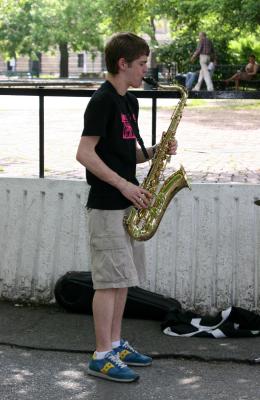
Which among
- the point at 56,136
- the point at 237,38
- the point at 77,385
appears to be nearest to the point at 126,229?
the point at 77,385

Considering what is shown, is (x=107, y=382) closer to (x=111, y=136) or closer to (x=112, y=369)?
(x=112, y=369)

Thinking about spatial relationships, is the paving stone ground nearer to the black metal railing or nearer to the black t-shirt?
the black metal railing

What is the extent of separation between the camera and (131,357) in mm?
4980

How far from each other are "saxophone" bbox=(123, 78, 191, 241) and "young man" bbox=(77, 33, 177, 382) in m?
0.07

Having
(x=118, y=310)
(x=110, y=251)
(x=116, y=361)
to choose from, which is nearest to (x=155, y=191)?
(x=110, y=251)

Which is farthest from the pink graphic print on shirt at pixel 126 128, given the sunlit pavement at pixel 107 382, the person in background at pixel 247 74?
the person in background at pixel 247 74

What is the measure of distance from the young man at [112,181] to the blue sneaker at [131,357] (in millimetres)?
138

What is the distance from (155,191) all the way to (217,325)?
1.14 m

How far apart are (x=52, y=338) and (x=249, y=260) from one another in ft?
4.89

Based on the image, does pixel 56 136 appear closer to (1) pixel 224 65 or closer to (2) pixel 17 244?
(2) pixel 17 244

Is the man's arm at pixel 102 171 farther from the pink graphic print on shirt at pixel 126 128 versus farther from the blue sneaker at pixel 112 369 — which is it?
the blue sneaker at pixel 112 369

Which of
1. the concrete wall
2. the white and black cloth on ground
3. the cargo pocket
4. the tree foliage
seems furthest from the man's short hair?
the tree foliage

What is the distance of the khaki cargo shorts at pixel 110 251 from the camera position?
4699 millimetres

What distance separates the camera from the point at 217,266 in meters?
6.08
